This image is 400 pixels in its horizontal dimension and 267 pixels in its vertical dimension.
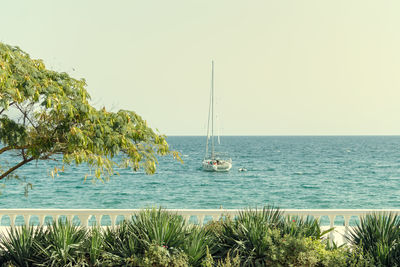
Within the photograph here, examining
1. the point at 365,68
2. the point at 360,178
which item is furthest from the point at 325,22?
the point at 365,68

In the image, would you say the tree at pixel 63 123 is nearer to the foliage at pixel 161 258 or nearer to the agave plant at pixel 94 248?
the agave plant at pixel 94 248

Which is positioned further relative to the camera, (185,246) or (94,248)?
(185,246)

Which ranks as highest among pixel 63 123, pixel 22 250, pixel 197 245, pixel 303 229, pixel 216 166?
pixel 63 123

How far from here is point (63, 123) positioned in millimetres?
6277

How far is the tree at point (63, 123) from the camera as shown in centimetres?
566

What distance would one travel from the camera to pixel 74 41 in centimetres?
5100

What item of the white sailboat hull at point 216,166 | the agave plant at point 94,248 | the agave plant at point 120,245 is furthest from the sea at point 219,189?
the agave plant at point 94,248

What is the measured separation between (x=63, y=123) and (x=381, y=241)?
16.1 feet

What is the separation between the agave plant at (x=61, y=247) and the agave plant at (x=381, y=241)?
12.6 feet

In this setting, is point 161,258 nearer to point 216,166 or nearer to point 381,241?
point 381,241

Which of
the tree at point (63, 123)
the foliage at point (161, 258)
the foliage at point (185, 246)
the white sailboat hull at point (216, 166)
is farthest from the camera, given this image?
the white sailboat hull at point (216, 166)

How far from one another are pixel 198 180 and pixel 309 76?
137ft

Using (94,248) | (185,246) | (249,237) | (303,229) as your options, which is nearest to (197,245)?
(185,246)

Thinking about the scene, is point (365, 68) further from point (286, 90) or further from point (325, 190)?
point (325, 190)
